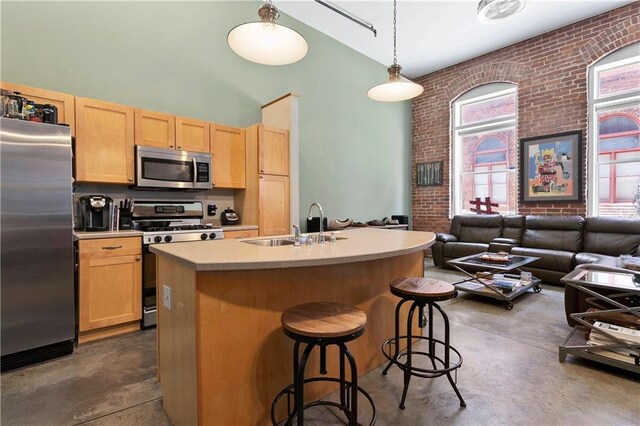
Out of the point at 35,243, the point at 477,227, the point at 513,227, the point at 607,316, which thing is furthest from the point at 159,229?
the point at 513,227

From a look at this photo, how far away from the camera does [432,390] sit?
1.95 meters

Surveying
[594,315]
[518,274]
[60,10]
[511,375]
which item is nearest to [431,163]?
[518,274]

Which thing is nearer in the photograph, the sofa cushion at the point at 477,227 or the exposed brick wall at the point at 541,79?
the exposed brick wall at the point at 541,79

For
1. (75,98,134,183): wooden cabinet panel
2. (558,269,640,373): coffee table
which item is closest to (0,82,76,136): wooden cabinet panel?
(75,98,134,183): wooden cabinet panel

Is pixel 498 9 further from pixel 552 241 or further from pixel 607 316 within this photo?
pixel 552 241

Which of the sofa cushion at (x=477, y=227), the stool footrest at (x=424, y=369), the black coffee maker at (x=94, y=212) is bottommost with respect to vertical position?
the stool footrest at (x=424, y=369)

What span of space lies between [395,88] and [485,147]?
4.02 m

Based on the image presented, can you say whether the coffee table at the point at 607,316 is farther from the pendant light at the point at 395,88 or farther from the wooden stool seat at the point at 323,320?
the pendant light at the point at 395,88

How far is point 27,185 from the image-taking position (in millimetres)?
2279

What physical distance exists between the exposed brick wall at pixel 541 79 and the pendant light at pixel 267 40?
4.96 m

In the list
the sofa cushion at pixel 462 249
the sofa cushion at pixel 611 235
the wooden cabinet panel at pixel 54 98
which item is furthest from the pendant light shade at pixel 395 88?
the sofa cushion at pixel 611 235

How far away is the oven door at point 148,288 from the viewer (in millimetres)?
2918

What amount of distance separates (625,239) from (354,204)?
3.88m

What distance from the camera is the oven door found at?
9.57ft
